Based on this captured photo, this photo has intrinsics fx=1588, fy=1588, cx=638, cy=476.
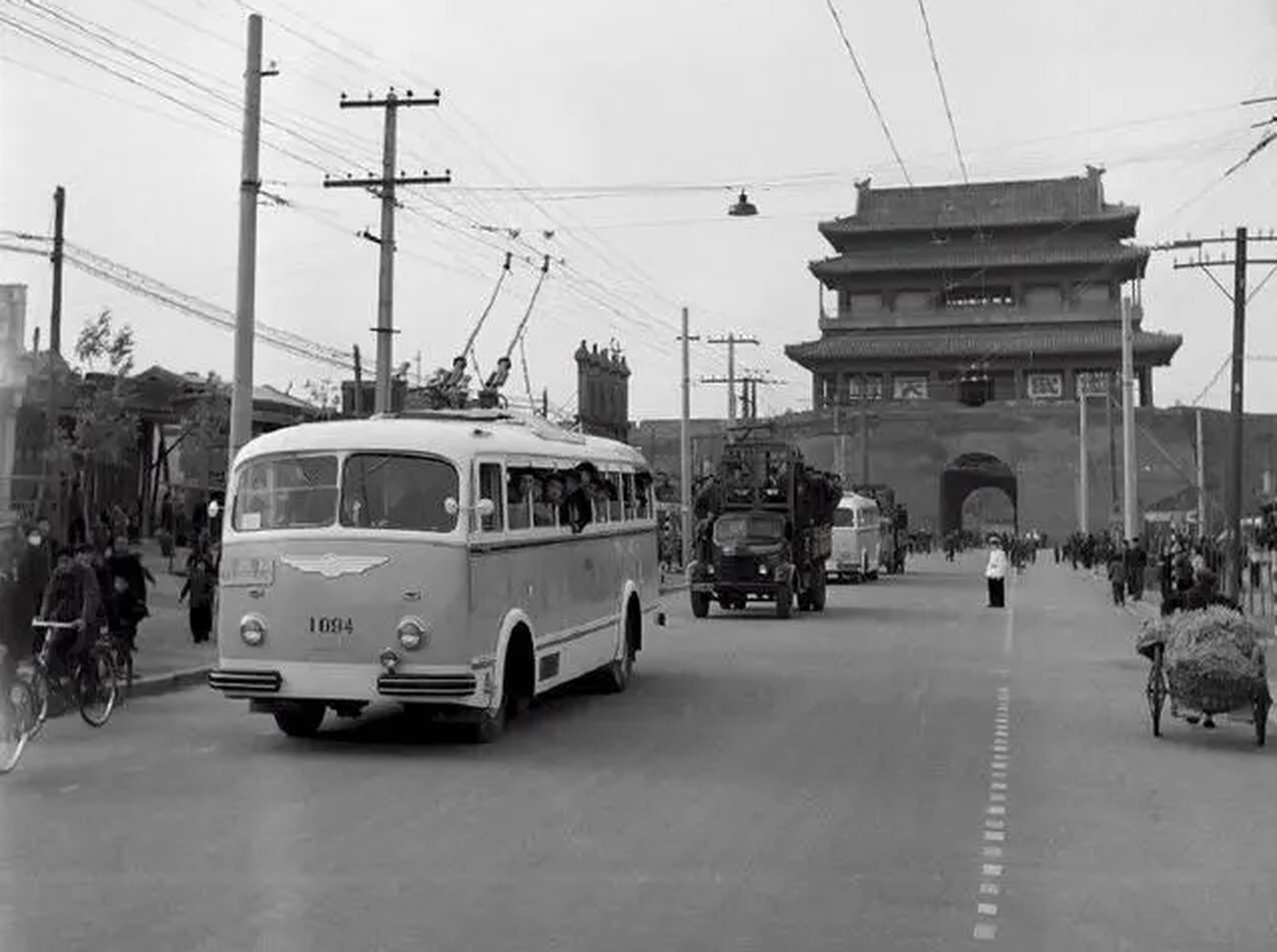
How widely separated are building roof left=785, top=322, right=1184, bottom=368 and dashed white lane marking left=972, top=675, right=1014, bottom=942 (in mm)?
68764

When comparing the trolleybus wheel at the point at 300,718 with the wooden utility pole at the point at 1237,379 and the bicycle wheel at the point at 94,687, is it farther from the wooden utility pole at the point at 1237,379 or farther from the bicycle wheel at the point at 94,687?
the wooden utility pole at the point at 1237,379

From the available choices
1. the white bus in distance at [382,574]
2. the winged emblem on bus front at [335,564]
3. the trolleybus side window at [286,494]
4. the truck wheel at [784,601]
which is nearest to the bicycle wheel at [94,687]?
the white bus in distance at [382,574]

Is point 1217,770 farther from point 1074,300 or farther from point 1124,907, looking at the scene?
point 1074,300

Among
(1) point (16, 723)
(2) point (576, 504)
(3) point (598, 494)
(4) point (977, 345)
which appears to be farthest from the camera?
(4) point (977, 345)

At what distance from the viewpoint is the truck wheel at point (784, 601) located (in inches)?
1196

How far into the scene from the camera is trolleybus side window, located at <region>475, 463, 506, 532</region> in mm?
12828

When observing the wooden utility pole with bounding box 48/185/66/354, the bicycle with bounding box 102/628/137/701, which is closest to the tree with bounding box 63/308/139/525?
the wooden utility pole with bounding box 48/185/66/354

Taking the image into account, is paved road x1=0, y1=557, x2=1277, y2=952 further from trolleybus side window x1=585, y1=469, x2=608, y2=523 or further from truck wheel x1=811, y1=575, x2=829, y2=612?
truck wheel x1=811, y1=575, x2=829, y2=612

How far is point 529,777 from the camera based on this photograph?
1100cm

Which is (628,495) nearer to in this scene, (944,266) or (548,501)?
(548,501)

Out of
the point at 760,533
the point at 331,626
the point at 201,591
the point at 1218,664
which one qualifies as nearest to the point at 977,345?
the point at 760,533

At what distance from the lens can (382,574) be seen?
12180mm

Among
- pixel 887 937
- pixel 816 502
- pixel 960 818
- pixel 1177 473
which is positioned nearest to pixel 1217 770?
pixel 960 818

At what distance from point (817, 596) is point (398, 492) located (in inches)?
854
